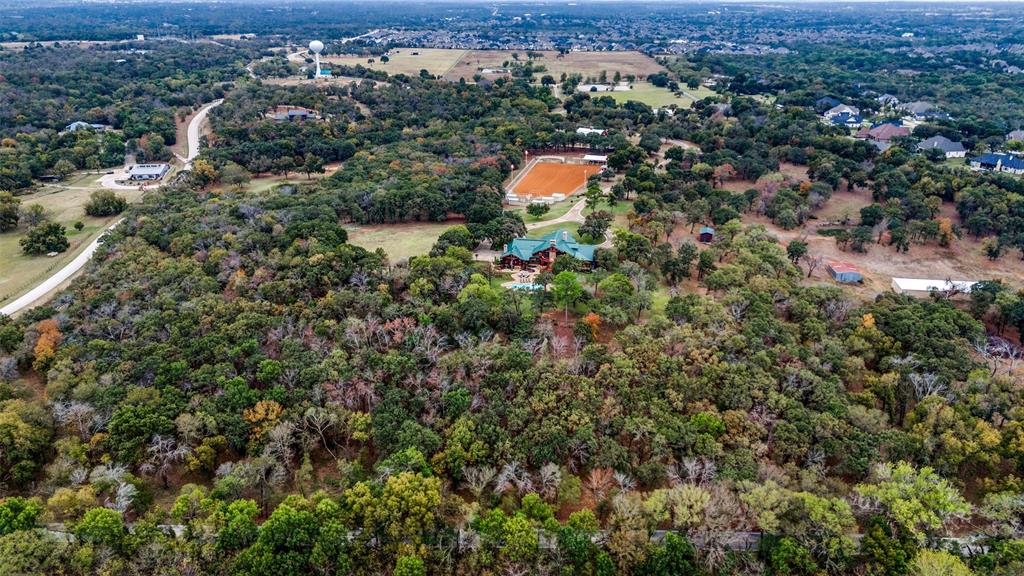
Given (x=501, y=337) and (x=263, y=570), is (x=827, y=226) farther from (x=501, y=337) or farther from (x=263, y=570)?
(x=263, y=570)

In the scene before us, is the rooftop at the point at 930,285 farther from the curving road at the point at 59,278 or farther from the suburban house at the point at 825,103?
the curving road at the point at 59,278

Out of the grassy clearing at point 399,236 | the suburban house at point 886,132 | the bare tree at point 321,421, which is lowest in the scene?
the bare tree at point 321,421

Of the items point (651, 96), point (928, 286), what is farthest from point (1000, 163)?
point (651, 96)

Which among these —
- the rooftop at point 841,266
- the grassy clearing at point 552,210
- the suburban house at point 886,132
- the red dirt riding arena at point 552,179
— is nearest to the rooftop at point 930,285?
the rooftop at point 841,266

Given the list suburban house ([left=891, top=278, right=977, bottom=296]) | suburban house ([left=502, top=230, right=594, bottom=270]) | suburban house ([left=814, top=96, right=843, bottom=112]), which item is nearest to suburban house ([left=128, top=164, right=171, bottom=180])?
suburban house ([left=502, top=230, right=594, bottom=270])

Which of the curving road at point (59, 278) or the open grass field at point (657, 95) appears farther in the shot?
the open grass field at point (657, 95)

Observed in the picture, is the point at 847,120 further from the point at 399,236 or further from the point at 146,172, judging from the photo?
the point at 146,172
